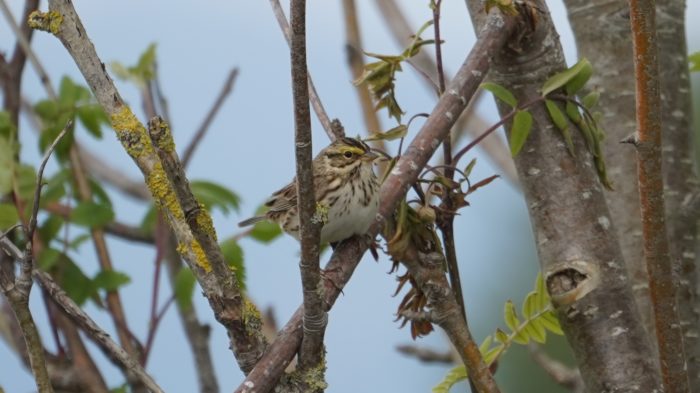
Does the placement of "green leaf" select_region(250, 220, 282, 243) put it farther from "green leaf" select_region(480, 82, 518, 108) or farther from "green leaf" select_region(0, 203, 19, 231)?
"green leaf" select_region(480, 82, 518, 108)

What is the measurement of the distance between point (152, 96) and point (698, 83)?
4.39m

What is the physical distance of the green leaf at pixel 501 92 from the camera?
107 inches

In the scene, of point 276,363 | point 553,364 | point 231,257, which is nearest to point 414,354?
point 553,364

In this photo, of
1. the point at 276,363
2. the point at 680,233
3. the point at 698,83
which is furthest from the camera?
the point at 698,83

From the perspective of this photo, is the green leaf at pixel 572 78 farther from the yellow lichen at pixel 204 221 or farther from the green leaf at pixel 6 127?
the green leaf at pixel 6 127

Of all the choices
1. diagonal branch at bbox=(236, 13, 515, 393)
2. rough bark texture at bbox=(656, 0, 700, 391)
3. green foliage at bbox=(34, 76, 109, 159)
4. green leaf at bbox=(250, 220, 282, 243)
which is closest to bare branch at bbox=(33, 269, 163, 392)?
diagonal branch at bbox=(236, 13, 515, 393)

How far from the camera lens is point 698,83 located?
711 cm

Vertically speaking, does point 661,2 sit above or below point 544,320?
above

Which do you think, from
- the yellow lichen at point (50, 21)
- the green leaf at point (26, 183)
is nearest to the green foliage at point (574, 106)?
the yellow lichen at point (50, 21)

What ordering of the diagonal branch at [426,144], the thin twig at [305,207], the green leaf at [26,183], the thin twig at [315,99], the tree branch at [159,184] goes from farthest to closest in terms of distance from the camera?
the green leaf at [26,183], the thin twig at [315,99], the diagonal branch at [426,144], the tree branch at [159,184], the thin twig at [305,207]

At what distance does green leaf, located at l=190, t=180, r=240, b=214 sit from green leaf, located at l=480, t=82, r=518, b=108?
121cm

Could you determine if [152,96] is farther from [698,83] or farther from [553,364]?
[698,83]

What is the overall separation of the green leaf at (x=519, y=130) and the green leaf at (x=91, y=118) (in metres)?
1.59

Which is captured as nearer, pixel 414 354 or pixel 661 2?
pixel 661 2
